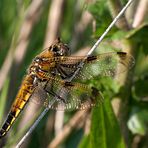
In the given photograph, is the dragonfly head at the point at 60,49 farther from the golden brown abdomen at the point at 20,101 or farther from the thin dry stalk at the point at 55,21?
the thin dry stalk at the point at 55,21

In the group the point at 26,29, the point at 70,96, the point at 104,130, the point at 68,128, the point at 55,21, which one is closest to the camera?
the point at 104,130

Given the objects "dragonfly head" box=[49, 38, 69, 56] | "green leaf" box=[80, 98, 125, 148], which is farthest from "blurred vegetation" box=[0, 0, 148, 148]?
"dragonfly head" box=[49, 38, 69, 56]

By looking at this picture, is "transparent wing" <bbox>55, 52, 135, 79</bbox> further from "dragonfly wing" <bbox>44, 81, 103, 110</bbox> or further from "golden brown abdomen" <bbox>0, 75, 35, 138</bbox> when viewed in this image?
"golden brown abdomen" <bbox>0, 75, 35, 138</bbox>

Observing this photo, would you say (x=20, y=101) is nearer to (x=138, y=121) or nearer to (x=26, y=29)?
(x=138, y=121)

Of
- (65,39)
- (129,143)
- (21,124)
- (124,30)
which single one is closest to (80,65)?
(124,30)

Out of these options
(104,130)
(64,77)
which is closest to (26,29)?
(64,77)
